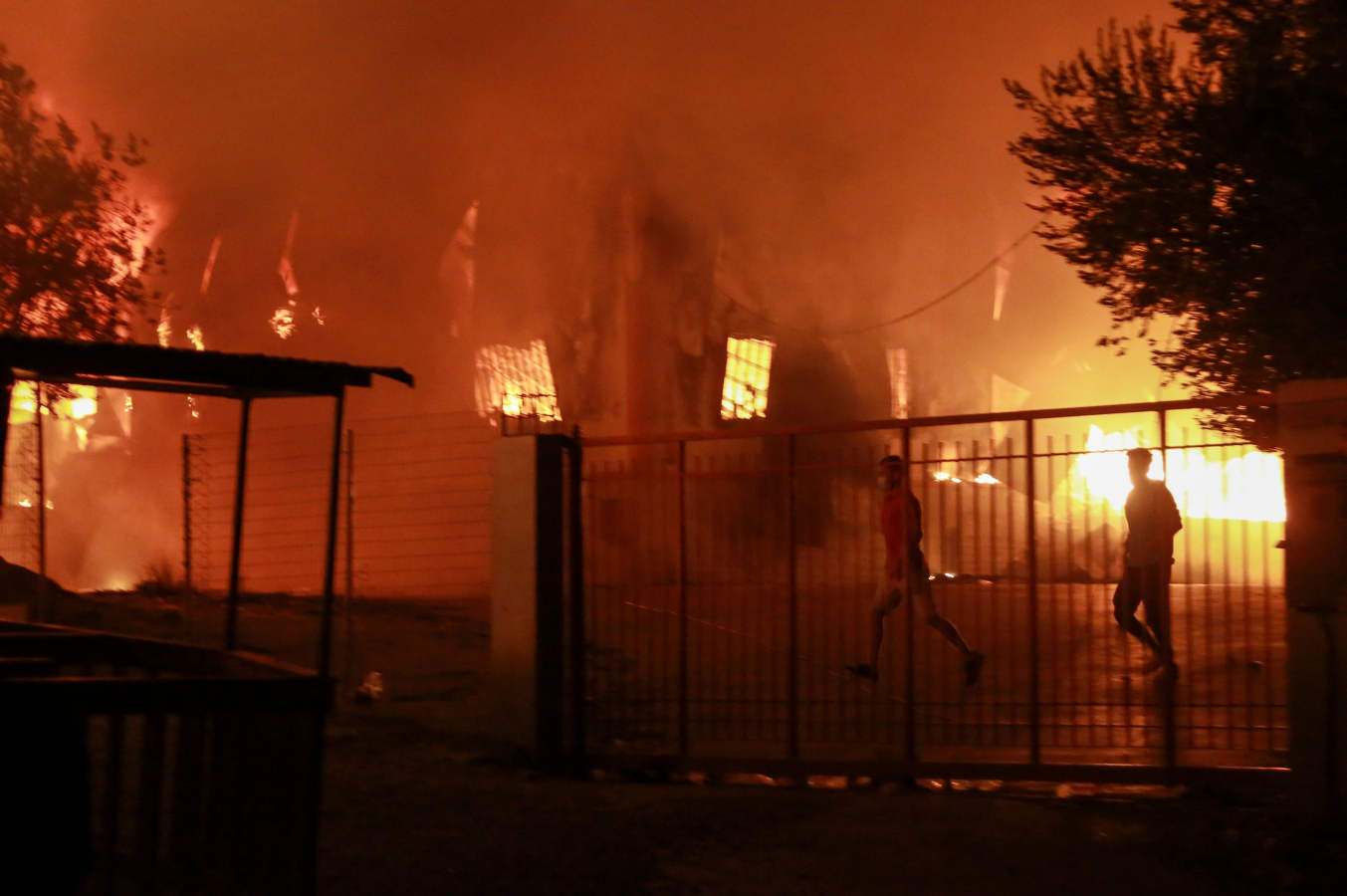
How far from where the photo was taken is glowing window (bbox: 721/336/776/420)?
69.2 ft

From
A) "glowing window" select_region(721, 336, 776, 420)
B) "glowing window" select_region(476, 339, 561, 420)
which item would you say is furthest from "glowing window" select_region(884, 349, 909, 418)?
"glowing window" select_region(476, 339, 561, 420)

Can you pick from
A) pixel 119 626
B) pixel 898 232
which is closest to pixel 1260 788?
pixel 119 626

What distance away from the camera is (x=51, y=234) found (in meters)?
15.6

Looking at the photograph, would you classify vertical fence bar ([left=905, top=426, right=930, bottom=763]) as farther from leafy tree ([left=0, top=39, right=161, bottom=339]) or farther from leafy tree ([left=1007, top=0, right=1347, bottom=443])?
leafy tree ([left=0, top=39, right=161, bottom=339])

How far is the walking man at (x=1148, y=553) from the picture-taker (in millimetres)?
7332

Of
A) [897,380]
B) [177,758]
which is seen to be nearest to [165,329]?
[897,380]

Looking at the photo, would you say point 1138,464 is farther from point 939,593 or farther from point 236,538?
point 236,538

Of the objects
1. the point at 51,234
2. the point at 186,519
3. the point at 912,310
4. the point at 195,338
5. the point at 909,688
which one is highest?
the point at 912,310

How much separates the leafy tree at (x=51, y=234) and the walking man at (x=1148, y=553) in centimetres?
1248

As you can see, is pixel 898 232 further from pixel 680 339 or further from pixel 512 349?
pixel 512 349

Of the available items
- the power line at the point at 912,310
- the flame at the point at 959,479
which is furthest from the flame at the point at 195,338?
the flame at the point at 959,479

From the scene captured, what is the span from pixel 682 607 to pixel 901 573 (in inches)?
54.1

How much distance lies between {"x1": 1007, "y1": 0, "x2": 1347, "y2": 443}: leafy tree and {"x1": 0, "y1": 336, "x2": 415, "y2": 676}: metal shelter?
21.3ft

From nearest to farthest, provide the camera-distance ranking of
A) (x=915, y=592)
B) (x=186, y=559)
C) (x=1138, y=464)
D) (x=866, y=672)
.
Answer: (x=1138, y=464) → (x=866, y=672) → (x=915, y=592) → (x=186, y=559)
